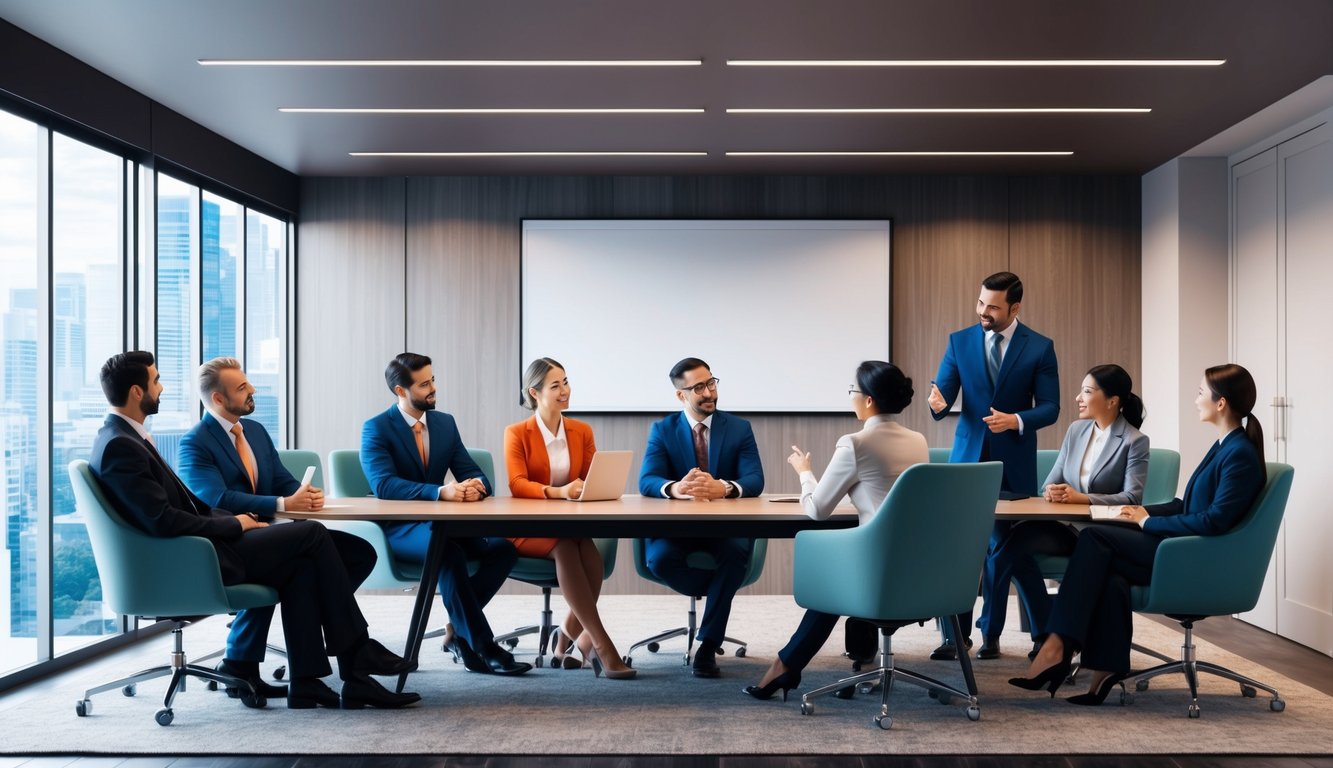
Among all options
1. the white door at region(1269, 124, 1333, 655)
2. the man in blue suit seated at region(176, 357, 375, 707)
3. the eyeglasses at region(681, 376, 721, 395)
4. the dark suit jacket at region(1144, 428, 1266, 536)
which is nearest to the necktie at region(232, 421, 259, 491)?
the man in blue suit seated at region(176, 357, 375, 707)

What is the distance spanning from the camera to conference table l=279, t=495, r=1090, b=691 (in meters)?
4.20

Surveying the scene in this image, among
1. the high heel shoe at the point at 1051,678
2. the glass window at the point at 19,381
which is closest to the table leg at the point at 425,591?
the glass window at the point at 19,381

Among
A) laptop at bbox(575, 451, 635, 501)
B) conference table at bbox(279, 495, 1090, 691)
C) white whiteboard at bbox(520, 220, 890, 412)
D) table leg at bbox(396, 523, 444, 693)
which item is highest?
white whiteboard at bbox(520, 220, 890, 412)

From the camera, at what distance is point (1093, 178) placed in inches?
304

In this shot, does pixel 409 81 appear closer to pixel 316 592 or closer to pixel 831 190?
pixel 316 592

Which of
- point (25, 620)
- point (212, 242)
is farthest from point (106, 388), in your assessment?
point (212, 242)

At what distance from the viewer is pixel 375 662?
443 centimetres

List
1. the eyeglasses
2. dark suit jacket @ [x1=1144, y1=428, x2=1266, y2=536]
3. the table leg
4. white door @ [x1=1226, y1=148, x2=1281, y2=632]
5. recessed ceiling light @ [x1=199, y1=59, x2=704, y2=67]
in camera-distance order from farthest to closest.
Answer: white door @ [x1=1226, y1=148, x2=1281, y2=632]
the eyeglasses
recessed ceiling light @ [x1=199, y1=59, x2=704, y2=67]
the table leg
dark suit jacket @ [x1=1144, y1=428, x2=1266, y2=536]

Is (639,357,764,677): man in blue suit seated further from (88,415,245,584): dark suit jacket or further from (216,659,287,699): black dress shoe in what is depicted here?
(88,415,245,584): dark suit jacket

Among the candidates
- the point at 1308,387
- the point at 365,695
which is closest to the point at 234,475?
the point at 365,695

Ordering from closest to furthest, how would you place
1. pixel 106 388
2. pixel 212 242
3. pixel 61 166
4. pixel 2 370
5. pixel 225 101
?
pixel 106 388, pixel 2 370, pixel 61 166, pixel 225 101, pixel 212 242

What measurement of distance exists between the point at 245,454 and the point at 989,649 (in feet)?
11.5

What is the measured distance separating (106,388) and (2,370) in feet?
3.39

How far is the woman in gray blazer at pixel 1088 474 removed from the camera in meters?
4.79
